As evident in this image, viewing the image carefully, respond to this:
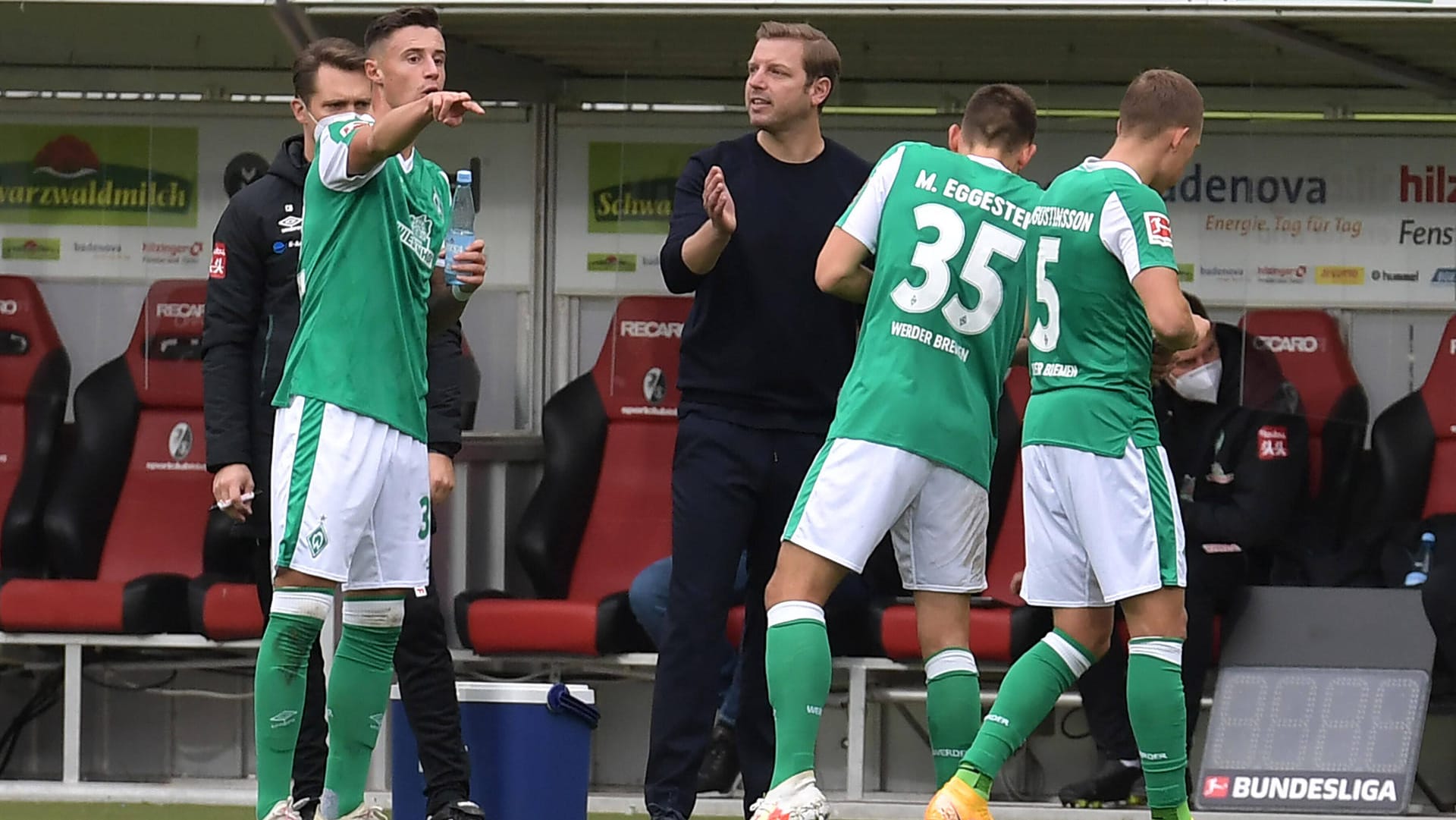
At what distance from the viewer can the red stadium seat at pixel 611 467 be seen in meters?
7.54

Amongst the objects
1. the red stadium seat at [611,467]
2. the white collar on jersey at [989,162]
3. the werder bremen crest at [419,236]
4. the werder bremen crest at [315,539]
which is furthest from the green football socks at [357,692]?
the red stadium seat at [611,467]

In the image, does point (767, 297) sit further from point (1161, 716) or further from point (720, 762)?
point (720, 762)

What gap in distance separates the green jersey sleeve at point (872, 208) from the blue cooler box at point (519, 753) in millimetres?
1319

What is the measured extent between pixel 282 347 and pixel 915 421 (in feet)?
5.05

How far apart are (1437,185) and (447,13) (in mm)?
3431

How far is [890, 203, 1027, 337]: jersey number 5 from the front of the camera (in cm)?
477

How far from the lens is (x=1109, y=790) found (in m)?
6.85

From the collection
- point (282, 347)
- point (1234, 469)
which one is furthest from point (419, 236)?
point (1234, 469)

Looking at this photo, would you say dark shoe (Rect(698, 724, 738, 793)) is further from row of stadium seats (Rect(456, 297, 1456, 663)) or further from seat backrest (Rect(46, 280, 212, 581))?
seat backrest (Rect(46, 280, 212, 581))

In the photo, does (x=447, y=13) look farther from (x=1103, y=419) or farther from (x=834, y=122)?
(x=1103, y=419)

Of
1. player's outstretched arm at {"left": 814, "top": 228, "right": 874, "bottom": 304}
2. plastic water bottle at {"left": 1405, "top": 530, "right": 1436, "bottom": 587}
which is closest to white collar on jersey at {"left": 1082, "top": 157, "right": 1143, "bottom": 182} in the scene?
player's outstretched arm at {"left": 814, "top": 228, "right": 874, "bottom": 304}

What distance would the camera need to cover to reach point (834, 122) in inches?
311

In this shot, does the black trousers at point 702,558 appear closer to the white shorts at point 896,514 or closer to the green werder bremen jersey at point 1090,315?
the white shorts at point 896,514

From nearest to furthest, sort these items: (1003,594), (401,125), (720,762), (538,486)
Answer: (401,125) → (720,762) → (1003,594) → (538,486)
